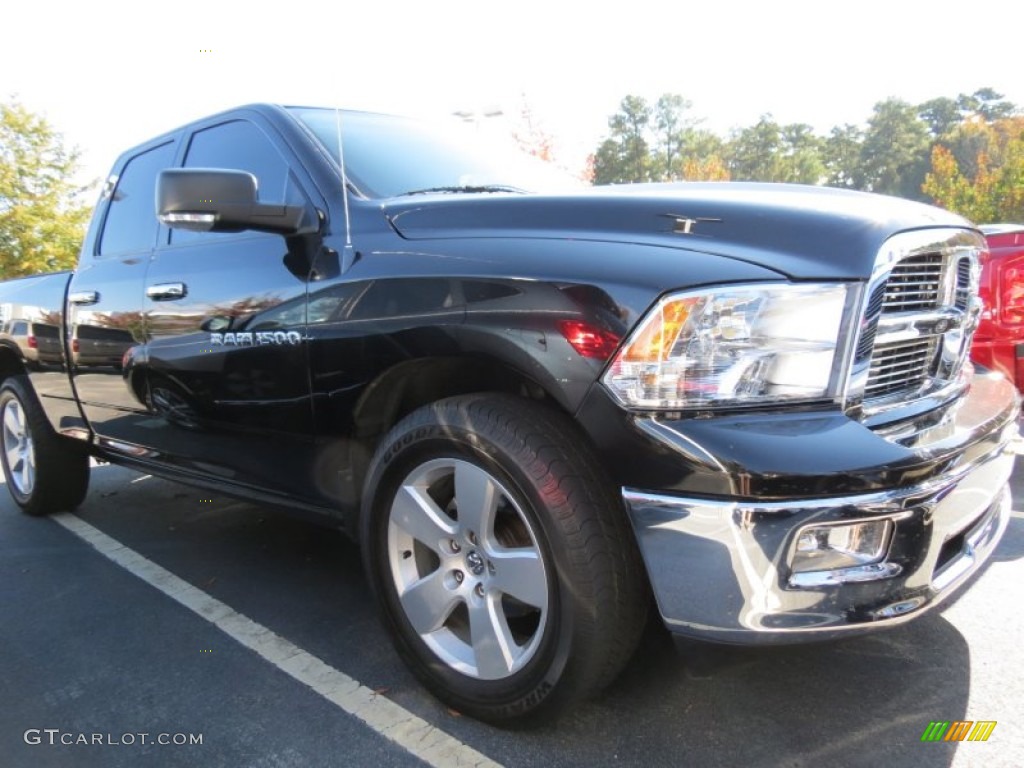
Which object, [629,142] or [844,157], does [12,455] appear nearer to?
[629,142]

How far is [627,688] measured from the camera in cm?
236

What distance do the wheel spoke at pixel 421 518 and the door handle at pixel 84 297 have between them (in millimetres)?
2353

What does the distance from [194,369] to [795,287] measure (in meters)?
2.31

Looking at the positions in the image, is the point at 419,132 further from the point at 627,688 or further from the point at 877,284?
the point at 627,688

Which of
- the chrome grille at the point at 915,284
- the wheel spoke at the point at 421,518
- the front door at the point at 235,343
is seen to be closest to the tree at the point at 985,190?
the chrome grille at the point at 915,284

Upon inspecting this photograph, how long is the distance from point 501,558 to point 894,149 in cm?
7505

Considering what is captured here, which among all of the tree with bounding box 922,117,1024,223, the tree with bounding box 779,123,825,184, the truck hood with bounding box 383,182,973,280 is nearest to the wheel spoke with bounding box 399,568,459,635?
the truck hood with bounding box 383,182,973,280

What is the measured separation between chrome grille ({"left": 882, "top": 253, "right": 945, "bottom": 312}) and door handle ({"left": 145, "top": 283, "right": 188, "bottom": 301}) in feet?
8.41

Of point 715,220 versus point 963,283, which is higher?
point 715,220

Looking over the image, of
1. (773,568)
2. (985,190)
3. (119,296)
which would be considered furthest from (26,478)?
(985,190)

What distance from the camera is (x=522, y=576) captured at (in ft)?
6.65

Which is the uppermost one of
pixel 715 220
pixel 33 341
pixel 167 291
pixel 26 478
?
pixel 715 220

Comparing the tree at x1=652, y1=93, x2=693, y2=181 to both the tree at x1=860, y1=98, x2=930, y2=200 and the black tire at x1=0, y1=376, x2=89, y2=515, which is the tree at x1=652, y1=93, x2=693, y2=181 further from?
the black tire at x1=0, y1=376, x2=89, y2=515

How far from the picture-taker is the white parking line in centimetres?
213
